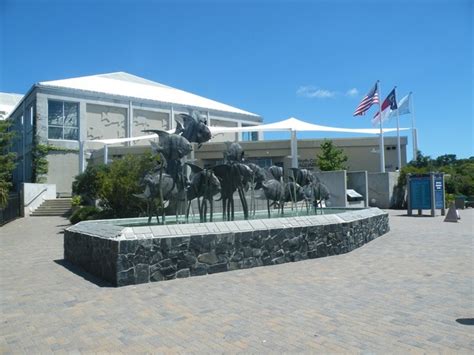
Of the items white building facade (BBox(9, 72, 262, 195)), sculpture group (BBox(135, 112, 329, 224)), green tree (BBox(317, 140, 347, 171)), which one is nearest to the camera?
sculpture group (BBox(135, 112, 329, 224))

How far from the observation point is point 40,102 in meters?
34.2

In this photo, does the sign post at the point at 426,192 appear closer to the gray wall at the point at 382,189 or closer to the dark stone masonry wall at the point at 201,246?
the gray wall at the point at 382,189

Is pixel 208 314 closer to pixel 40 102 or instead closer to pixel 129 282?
pixel 129 282

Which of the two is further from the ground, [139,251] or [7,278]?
[139,251]

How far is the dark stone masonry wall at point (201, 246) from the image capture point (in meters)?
7.67

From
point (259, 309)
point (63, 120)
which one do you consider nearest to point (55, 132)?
point (63, 120)

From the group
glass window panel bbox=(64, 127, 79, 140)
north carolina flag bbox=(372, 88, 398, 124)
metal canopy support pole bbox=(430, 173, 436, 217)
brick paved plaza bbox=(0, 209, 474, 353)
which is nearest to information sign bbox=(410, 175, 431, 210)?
metal canopy support pole bbox=(430, 173, 436, 217)

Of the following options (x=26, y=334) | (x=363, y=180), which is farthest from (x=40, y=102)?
(x=26, y=334)

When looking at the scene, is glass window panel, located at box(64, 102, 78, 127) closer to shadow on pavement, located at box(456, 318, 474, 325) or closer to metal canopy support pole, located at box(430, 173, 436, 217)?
metal canopy support pole, located at box(430, 173, 436, 217)

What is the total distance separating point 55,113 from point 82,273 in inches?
1186

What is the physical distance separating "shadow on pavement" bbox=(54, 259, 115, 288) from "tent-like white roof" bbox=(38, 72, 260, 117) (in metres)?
28.1

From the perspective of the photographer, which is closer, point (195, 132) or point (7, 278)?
point (7, 278)

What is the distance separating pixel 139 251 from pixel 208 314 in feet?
7.99

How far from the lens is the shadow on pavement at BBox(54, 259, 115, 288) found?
25.3ft
